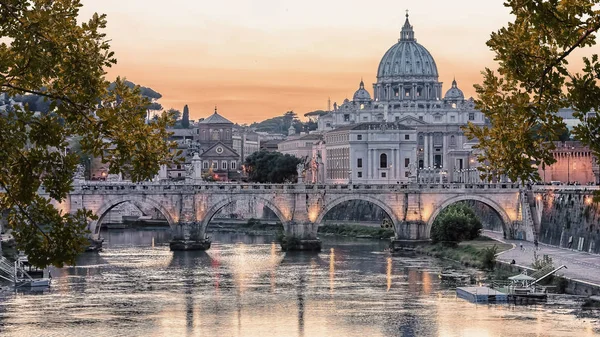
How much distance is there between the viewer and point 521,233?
72250 millimetres

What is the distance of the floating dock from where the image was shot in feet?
156

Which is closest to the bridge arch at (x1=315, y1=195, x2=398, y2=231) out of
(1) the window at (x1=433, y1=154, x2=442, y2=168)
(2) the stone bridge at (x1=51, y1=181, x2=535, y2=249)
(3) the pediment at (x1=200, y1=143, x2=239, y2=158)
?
(2) the stone bridge at (x1=51, y1=181, x2=535, y2=249)

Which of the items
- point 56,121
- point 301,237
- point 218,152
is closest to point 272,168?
point 218,152

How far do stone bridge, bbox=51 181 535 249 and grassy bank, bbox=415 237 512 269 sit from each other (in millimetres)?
2815

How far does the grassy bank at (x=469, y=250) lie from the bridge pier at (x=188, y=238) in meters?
12.6

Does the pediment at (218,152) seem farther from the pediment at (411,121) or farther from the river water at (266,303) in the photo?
the river water at (266,303)

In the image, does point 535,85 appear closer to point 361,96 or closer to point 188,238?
point 188,238

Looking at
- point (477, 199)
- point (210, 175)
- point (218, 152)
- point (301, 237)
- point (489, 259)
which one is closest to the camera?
point (489, 259)

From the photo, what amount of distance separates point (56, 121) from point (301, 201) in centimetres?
5550

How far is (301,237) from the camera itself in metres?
73.9

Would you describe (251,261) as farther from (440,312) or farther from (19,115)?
(19,115)

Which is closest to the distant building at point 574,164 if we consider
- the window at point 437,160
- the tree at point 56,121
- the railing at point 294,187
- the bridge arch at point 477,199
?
the railing at point 294,187

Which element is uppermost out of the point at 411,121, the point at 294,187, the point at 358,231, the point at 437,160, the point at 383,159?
the point at 411,121

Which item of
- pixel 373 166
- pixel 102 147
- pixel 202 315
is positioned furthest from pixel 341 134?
pixel 102 147
